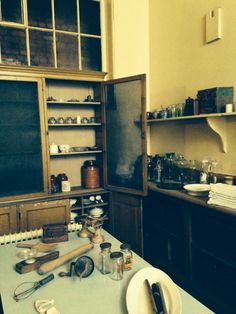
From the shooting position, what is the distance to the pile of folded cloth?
6.33 ft

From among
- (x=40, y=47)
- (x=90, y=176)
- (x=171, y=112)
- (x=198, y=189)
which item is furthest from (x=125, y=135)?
(x=40, y=47)

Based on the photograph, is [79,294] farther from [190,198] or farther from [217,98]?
[217,98]

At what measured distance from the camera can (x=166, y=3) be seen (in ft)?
10.5

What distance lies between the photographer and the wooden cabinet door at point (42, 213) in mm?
2791

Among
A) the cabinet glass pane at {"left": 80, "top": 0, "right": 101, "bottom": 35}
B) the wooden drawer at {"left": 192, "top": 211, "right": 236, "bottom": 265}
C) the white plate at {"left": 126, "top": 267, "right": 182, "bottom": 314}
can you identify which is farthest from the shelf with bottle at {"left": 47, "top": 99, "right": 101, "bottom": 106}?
the white plate at {"left": 126, "top": 267, "right": 182, "bottom": 314}

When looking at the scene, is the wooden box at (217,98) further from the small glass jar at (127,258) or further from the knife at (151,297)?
the knife at (151,297)

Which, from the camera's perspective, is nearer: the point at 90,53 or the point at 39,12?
the point at 39,12

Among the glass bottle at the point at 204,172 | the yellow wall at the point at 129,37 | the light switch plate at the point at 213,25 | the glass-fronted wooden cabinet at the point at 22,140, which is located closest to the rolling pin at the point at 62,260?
the glass bottle at the point at 204,172

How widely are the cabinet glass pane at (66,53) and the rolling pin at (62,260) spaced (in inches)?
122

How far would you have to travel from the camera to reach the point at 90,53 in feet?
13.2

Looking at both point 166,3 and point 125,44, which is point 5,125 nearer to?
point 125,44

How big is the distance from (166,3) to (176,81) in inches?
36.1

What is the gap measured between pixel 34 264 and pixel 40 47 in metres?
3.00

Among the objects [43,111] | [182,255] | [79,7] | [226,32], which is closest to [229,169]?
[182,255]
